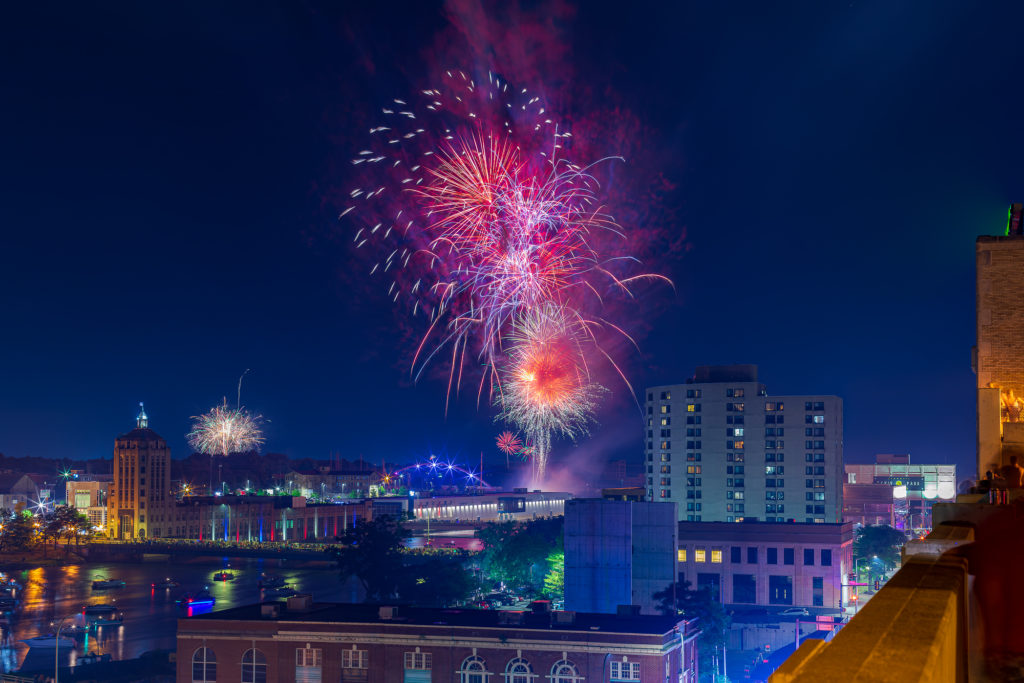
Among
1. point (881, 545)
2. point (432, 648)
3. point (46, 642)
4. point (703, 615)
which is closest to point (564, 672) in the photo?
point (432, 648)

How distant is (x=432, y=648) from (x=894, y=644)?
53.0 metres

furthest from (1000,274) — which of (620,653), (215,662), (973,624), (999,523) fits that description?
(215,662)

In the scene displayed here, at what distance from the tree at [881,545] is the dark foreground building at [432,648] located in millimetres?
69812

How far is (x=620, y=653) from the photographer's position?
52.8 metres

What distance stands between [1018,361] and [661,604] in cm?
6068

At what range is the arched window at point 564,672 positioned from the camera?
173ft

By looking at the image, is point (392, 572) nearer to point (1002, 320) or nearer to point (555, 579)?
point (555, 579)

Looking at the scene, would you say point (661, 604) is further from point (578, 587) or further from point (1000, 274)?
point (1000, 274)

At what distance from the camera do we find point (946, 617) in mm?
4672

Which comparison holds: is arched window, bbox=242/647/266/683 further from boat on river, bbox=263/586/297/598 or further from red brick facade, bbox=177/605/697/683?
boat on river, bbox=263/586/297/598

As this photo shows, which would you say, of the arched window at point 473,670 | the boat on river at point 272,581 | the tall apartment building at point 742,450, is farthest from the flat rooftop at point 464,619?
the boat on river at point 272,581

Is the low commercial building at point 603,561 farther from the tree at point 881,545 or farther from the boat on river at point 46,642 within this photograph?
the boat on river at point 46,642

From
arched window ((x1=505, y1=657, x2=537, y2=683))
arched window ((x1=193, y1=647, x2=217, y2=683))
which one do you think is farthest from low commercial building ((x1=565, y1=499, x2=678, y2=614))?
arched window ((x1=193, y1=647, x2=217, y2=683))

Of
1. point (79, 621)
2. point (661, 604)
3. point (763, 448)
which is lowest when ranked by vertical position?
point (79, 621)
